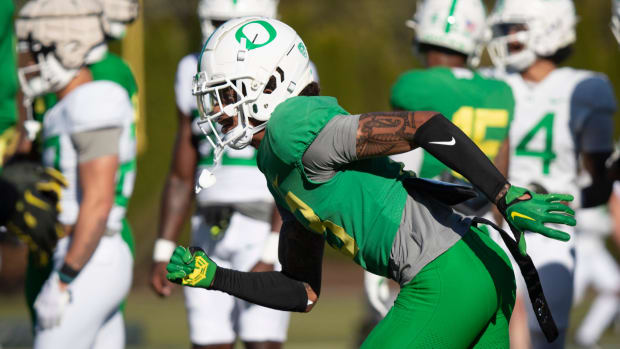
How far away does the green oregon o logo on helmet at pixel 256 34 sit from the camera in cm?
347

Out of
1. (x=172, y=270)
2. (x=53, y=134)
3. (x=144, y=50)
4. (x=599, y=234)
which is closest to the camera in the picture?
(x=172, y=270)

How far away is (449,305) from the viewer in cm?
327

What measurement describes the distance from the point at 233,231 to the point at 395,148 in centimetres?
224

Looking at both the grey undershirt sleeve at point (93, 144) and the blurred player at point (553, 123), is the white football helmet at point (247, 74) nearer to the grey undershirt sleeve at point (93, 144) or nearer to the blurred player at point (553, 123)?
the grey undershirt sleeve at point (93, 144)

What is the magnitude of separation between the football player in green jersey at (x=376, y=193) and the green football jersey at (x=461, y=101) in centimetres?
130

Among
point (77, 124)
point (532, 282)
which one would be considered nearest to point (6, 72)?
point (77, 124)

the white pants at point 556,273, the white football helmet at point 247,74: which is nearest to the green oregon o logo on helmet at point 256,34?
the white football helmet at point 247,74

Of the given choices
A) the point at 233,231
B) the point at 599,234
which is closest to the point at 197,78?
the point at 233,231

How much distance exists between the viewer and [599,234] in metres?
9.34

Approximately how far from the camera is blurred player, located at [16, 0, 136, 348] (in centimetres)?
462

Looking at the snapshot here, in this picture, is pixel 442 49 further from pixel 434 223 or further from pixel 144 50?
pixel 144 50

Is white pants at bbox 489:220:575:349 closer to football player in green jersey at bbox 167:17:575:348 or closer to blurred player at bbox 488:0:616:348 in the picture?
blurred player at bbox 488:0:616:348

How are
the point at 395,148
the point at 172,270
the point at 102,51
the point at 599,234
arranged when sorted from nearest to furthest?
the point at 395,148, the point at 172,270, the point at 102,51, the point at 599,234

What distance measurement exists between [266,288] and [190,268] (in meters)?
0.32
